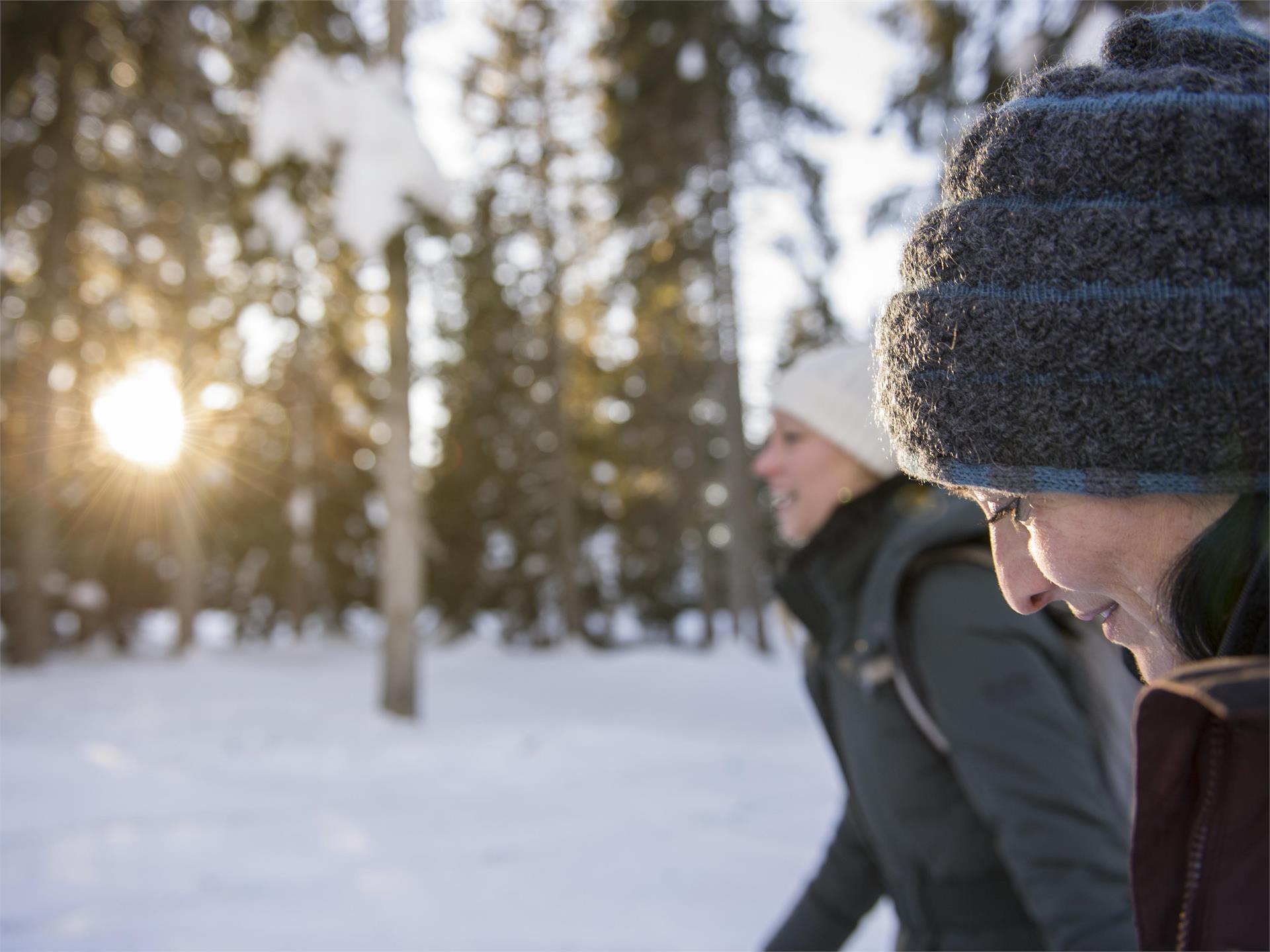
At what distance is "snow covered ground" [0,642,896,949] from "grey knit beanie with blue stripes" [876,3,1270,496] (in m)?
2.57

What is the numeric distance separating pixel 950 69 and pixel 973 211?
10256 mm

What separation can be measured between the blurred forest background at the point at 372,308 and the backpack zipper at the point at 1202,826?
9966 millimetres

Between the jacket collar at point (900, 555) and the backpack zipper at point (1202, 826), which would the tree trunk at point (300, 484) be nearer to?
the jacket collar at point (900, 555)

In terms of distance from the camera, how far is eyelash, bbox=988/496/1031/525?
942mm

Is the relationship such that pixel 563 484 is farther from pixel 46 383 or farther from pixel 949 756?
pixel 949 756

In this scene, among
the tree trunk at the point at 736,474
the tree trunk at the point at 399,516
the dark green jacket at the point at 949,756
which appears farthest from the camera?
the tree trunk at the point at 736,474

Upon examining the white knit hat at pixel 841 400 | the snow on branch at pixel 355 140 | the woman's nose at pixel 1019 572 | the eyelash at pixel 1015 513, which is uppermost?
the snow on branch at pixel 355 140

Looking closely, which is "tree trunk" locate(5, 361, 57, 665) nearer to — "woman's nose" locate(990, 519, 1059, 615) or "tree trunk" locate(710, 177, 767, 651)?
"tree trunk" locate(710, 177, 767, 651)

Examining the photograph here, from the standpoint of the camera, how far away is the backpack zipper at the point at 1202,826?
732 mm

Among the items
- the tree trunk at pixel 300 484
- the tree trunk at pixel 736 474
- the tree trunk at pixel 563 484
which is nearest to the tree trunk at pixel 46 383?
the tree trunk at pixel 300 484

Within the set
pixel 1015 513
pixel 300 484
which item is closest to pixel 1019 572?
pixel 1015 513

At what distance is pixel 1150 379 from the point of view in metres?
0.79

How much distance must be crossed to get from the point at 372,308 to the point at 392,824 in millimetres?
10888

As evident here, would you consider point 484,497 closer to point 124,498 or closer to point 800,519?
point 124,498
